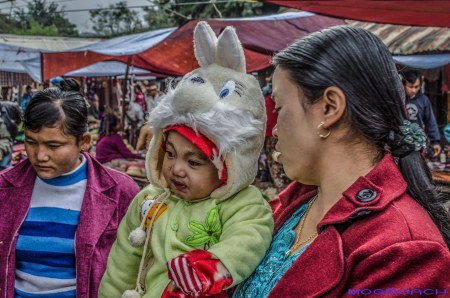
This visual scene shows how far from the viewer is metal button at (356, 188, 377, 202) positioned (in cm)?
125

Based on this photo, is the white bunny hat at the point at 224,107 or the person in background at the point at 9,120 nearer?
the white bunny hat at the point at 224,107

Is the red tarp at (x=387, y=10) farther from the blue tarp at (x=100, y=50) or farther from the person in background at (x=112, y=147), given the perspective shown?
the blue tarp at (x=100, y=50)

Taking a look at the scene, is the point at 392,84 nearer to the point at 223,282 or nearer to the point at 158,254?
the point at 223,282

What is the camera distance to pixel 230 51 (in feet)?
6.19

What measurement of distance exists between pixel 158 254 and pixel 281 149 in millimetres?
657

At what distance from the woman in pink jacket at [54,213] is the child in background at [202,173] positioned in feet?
1.67

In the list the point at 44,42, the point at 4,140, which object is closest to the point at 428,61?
the point at 4,140

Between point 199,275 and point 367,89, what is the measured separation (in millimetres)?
725

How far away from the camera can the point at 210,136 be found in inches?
70.6

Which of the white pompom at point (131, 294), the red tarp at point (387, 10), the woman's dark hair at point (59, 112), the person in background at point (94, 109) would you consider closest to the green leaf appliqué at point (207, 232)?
the white pompom at point (131, 294)

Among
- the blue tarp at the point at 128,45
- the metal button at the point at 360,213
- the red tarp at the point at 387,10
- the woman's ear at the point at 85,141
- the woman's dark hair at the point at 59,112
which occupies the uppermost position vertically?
the red tarp at the point at 387,10

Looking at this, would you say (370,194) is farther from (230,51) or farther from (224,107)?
(230,51)

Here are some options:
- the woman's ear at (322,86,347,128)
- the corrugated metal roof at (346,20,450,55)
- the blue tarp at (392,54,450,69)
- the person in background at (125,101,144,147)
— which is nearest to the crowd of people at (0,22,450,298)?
the woman's ear at (322,86,347,128)

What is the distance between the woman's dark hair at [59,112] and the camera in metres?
2.45
